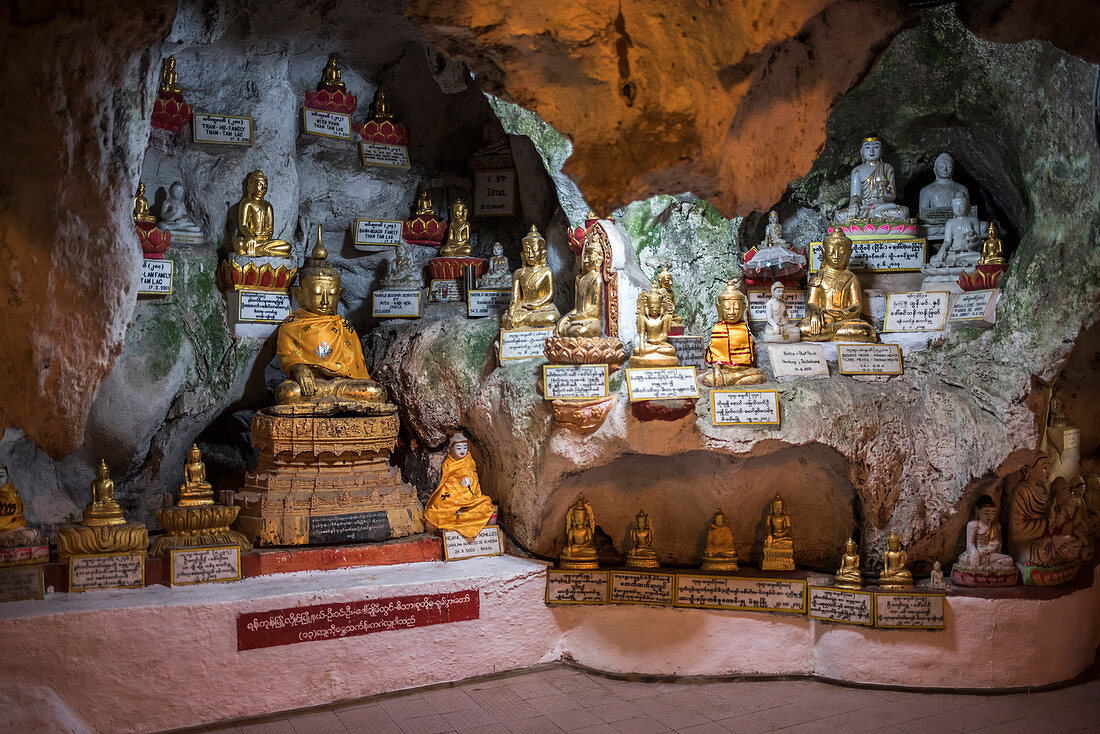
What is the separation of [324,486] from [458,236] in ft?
9.23

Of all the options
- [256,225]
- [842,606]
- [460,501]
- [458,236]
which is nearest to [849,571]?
[842,606]

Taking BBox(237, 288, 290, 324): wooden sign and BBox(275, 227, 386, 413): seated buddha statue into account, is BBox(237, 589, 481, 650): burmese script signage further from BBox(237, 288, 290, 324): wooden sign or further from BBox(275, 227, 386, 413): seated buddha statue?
BBox(237, 288, 290, 324): wooden sign

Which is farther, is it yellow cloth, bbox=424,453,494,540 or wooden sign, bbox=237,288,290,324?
wooden sign, bbox=237,288,290,324

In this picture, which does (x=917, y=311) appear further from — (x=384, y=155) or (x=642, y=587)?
(x=384, y=155)

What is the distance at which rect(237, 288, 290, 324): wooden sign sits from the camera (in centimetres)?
748

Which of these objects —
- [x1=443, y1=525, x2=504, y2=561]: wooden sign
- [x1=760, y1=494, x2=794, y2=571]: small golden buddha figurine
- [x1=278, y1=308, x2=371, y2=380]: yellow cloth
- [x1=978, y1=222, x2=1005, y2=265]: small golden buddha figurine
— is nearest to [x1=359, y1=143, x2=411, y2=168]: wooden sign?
[x1=278, y1=308, x2=371, y2=380]: yellow cloth

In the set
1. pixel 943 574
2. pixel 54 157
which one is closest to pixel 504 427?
pixel 943 574

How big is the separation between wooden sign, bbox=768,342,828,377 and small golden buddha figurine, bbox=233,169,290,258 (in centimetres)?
409

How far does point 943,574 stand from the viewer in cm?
616

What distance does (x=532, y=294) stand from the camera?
7172 mm

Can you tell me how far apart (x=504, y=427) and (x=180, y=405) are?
274 cm

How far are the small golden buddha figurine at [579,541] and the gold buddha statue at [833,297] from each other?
2113 millimetres

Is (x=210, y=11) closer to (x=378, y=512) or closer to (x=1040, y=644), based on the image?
(x=378, y=512)

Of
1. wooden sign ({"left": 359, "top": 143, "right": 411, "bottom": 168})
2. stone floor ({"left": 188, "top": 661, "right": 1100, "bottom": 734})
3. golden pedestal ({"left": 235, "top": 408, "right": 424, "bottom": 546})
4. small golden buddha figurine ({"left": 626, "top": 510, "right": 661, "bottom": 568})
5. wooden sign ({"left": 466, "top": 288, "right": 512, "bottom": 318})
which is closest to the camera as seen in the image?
stone floor ({"left": 188, "top": 661, "right": 1100, "bottom": 734})
